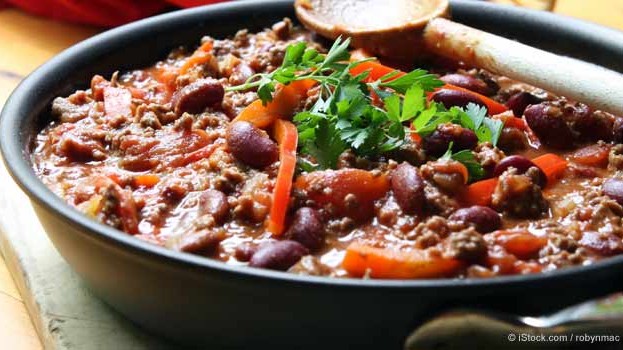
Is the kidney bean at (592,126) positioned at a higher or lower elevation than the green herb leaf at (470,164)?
lower

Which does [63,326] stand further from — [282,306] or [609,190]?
[609,190]

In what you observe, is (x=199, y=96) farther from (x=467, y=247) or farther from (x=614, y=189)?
(x=614, y=189)

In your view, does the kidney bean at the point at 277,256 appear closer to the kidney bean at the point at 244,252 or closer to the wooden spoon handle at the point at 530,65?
the kidney bean at the point at 244,252

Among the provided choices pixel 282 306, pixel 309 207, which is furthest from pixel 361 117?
pixel 282 306

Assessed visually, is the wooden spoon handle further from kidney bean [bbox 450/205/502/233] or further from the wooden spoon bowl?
kidney bean [bbox 450/205/502/233]

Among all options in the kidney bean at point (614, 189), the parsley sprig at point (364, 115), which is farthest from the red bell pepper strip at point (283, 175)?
the kidney bean at point (614, 189)

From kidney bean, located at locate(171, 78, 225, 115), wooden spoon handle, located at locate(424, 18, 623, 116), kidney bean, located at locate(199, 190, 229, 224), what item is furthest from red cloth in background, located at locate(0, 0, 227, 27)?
kidney bean, located at locate(199, 190, 229, 224)
